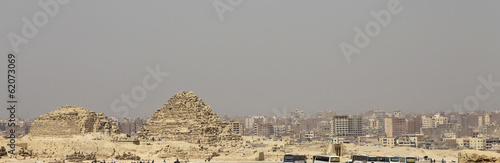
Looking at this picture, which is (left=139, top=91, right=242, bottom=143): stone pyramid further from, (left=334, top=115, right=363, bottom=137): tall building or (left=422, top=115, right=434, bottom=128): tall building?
(left=422, top=115, right=434, bottom=128): tall building

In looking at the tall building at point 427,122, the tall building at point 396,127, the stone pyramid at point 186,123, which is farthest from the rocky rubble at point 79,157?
the tall building at point 427,122

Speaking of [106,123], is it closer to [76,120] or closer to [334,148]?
[76,120]

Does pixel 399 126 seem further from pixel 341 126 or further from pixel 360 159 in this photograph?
pixel 360 159

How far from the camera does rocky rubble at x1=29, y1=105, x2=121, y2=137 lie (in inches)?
2495

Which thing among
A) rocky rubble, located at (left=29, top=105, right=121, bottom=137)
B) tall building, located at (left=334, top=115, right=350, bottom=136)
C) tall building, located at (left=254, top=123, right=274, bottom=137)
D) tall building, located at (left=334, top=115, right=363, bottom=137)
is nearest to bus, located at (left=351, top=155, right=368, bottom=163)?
rocky rubble, located at (left=29, top=105, right=121, bottom=137)

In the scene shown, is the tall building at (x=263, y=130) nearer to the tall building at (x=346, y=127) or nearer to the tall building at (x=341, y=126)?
the tall building at (x=346, y=127)

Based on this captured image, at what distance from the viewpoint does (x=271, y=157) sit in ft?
171

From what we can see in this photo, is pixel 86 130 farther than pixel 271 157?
Yes

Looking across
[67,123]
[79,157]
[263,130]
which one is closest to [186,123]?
[67,123]

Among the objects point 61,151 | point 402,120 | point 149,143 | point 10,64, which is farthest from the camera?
point 402,120

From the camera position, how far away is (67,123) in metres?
63.7

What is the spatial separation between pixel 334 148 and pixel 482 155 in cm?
3534

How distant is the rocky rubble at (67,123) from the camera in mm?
63375

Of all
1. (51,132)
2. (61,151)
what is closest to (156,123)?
(51,132)
